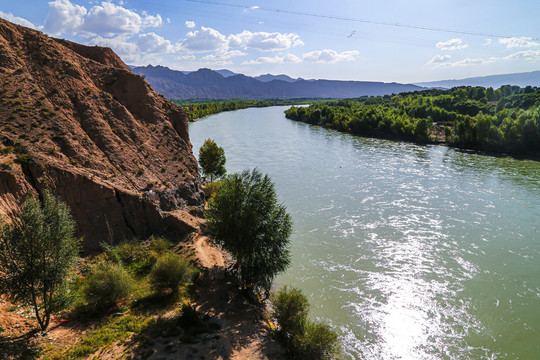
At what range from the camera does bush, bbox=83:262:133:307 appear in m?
17.4

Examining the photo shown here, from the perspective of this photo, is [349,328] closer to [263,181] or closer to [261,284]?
[261,284]

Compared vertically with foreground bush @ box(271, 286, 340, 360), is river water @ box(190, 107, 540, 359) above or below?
below

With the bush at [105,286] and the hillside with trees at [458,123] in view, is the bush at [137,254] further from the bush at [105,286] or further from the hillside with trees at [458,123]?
the hillside with trees at [458,123]

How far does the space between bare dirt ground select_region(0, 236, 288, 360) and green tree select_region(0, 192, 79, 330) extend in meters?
1.06

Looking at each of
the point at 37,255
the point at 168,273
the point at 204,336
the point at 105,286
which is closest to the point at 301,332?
the point at 204,336

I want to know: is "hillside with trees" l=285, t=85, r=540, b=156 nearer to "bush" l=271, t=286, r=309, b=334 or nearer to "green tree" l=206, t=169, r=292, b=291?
"green tree" l=206, t=169, r=292, b=291

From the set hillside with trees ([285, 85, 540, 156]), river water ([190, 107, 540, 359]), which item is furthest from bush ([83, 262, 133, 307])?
hillside with trees ([285, 85, 540, 156])

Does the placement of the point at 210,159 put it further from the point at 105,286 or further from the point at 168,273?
the point at 105,286

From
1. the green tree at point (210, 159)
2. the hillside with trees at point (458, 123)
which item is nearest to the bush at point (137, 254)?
the green tree at point (210, 159)

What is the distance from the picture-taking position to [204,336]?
17.3 metres

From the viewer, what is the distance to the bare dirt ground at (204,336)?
571 inches

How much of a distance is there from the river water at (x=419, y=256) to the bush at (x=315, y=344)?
2.67 m

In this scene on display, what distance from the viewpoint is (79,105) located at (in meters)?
30.2

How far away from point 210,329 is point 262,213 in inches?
339
